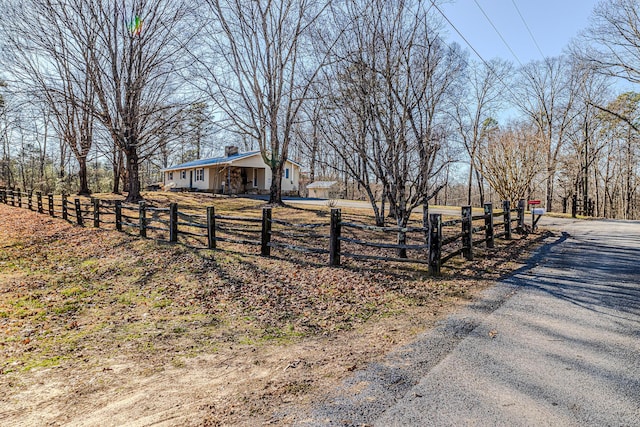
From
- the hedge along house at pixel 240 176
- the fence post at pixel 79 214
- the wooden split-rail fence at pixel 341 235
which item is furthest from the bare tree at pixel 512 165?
the hedge along house at pixel 240 176

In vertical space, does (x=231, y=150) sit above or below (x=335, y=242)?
above

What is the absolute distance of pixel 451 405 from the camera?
2693 millimetres

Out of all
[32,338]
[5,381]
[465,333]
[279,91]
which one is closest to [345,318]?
[465,333]

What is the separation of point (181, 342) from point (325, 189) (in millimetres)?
35635

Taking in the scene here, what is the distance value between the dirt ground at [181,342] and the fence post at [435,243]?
25 centimetres

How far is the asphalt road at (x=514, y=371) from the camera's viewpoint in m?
2.58

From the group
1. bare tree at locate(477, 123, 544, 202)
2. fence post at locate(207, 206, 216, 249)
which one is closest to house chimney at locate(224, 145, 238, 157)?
bare tree at locate(477, 123, 544, 202)

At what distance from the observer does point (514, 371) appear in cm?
320

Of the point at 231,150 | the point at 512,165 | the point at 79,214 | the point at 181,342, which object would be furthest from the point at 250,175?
the point at 181,342

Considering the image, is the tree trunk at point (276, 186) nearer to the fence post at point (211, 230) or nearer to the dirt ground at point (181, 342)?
the fence post at point (211, 230)

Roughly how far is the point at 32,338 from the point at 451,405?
5.16 meters

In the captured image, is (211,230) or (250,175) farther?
(250,175)

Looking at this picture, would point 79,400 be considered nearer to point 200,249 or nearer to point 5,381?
point 5,381

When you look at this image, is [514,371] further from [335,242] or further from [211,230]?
[211,230]
